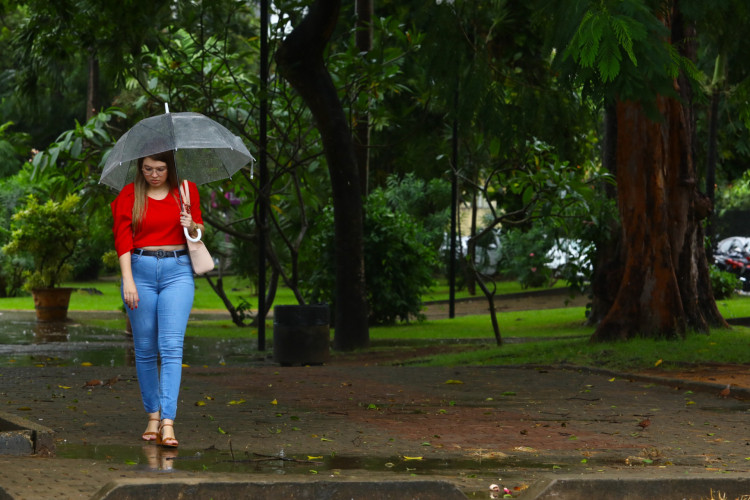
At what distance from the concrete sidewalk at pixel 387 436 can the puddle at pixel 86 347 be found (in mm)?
2091

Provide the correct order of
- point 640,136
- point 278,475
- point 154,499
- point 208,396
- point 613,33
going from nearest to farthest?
point 154,499 < point 278,475 < point 613,33 < point 208,396 < point 640,136

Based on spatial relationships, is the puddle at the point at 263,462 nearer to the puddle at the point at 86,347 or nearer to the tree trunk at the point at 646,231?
the puddle at the point at 86,347

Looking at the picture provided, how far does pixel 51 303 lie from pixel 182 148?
51.7 feet

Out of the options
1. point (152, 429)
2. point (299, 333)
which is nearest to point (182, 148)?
point (152, 429)

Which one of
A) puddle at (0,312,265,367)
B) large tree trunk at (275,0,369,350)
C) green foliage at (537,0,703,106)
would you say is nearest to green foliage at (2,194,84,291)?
puddle at (0,312,265,367)

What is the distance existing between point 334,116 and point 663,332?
5452mm

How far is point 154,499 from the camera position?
4.86 meters

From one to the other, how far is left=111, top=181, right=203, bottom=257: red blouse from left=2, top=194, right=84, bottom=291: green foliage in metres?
15.1

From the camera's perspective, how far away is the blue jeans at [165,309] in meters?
6.80

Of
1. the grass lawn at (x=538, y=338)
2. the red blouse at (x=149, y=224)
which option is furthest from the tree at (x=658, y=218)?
the red blouse at (x=149, y=224)

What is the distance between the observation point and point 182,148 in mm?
7016

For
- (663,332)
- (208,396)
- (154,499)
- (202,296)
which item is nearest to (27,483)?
(154,499)

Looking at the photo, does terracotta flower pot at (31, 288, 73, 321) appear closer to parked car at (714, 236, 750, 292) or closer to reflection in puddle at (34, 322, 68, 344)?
reflection in puddle at (34, 322, 68, 344)

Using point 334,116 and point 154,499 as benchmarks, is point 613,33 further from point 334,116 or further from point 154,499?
point 334,116
